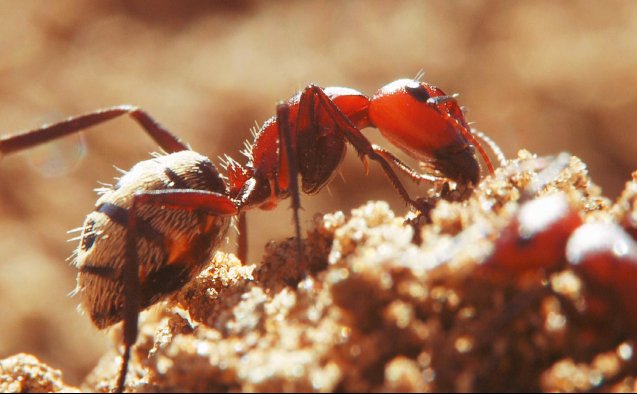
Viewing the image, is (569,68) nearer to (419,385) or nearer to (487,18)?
(487,18)

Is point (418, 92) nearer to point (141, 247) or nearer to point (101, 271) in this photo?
point (141, 247)

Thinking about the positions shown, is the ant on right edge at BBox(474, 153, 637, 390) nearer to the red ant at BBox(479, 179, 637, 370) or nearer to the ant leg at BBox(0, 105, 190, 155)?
the red ant at BBox(479, 179, 637, 370)

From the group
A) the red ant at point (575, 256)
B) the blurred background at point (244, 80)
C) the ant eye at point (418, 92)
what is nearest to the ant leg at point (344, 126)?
the ant eye at point (418, 92)

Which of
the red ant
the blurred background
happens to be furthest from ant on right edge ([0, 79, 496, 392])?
the blurred background

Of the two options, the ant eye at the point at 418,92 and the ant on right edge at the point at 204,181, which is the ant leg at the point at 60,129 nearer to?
the ant on right edge at the point at 204,181

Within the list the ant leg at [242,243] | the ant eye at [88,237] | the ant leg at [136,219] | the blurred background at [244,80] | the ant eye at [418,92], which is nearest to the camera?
the ant leg at [136,219]

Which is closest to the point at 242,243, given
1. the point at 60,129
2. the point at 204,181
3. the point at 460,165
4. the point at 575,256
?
the point at 204,181
